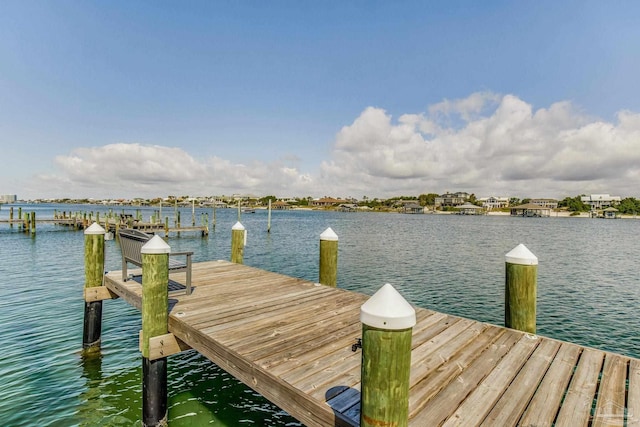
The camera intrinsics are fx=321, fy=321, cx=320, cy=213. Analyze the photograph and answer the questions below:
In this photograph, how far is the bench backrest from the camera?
230 inches

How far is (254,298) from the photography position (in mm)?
6148

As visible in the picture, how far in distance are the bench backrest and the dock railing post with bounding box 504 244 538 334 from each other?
6050mm

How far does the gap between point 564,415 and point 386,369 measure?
194 centimetres

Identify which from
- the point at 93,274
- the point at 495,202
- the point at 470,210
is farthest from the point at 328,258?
the point at 495,202

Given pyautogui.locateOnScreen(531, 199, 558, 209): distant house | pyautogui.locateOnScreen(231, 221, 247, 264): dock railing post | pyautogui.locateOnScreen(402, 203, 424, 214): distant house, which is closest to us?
pyautogui.locateOnScreen(231, 221, 247, 264): dock railing post

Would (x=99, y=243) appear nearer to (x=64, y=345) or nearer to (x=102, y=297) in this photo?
(x=102, y=297)

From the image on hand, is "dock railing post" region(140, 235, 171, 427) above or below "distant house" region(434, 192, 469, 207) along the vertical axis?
below

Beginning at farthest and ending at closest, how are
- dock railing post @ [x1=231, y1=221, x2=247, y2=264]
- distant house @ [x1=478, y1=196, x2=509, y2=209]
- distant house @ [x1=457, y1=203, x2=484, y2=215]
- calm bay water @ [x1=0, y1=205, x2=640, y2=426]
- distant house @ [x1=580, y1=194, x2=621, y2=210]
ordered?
distant house @ [x1=478, y1=196, x2=509, y2=209] < distant house @ [x1=580, y1=194, x2=621, y2=210] < distant house @ [x1=457, y1=203, x2=484, y2=215] < dock railing post @ [x1=231, y1=221, x2=247, y2=264] < calm bay water @ [x1=0, y1=205, x2=640, y2=426]

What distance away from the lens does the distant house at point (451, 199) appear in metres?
176

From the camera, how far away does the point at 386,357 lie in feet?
7.03

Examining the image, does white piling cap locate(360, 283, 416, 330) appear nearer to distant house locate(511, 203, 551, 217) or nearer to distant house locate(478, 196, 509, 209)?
distant house locate(511, 203, 551, 217)

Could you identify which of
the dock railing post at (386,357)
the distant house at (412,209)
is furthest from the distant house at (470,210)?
the dock railing post at (386,357)

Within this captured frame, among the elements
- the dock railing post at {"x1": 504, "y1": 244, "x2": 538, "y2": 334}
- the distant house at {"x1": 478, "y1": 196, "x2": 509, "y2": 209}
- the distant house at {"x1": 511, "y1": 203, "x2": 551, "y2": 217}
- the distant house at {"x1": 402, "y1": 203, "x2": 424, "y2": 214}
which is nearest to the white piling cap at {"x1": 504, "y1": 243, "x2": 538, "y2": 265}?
the dock railing post at {"x1": 504, "y1": 244, "x2": 538, "y2": 334}

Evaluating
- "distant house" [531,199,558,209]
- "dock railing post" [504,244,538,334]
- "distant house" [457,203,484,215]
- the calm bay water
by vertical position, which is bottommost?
the calm bay water
